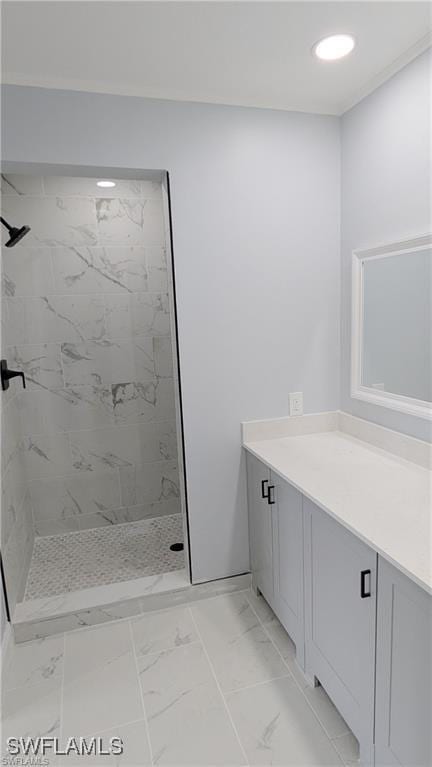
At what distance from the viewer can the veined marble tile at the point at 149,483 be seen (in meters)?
3.20

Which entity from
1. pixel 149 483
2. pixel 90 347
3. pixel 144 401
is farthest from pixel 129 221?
pixel 149 483

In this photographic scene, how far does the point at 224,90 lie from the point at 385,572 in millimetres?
1987

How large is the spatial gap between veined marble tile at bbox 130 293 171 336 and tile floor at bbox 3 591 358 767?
171 cm

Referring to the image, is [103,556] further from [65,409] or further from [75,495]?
[65,409]

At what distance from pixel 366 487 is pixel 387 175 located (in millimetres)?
1301

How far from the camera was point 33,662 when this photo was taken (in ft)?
6.51

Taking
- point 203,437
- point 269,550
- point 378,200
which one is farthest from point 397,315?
point 269,550

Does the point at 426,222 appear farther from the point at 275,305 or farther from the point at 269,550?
the point at 269,550

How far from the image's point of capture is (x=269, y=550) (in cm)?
214

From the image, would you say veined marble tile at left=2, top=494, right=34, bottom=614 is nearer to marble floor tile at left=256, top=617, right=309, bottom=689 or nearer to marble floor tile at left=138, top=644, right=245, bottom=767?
marble floor tile at left=138, top=644, right=245, bottom=767

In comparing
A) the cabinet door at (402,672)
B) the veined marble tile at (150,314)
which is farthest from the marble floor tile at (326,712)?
the veined marble tile at (150,314)

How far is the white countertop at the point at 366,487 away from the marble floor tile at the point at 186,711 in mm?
876

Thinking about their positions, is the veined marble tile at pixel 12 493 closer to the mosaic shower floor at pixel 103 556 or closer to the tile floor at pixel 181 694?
the mosaic shower floor at pixel 103 556

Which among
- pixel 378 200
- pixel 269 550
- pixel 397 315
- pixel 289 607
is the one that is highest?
pixel 378 200
